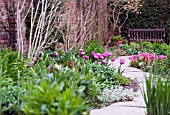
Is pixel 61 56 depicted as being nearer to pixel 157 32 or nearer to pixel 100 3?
pixel 100 3

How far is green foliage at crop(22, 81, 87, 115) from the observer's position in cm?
156

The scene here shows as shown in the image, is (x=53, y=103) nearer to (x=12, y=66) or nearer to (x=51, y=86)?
(x=51, y=86)

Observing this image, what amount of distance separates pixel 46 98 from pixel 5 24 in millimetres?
4004

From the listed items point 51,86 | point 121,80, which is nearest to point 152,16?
point 121,80

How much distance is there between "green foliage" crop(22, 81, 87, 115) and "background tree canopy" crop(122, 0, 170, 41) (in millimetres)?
10484

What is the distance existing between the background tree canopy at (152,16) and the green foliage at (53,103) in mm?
10484

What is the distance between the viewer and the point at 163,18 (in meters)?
11.7

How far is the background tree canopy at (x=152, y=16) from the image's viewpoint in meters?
11.6

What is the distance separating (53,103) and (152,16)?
425 inches

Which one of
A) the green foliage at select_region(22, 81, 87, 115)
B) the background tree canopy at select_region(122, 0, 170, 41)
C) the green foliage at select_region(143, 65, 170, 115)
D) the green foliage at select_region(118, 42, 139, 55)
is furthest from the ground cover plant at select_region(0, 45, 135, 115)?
the background tree canopy at select_region(122, 0, 170, 41)

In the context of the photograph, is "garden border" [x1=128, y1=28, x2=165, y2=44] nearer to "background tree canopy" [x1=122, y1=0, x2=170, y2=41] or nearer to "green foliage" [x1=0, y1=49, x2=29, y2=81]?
"background tree canopy" [x1=122, y1=0, x2=170, y2=41]

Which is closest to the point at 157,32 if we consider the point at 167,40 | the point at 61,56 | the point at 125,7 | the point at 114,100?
the point at 167,40

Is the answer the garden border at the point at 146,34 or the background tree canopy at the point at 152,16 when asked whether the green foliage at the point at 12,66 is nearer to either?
the garden border at the point at 146,34

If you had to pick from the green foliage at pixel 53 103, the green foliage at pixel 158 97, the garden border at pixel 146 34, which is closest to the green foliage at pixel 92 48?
the green foliage at pixel 158 97
